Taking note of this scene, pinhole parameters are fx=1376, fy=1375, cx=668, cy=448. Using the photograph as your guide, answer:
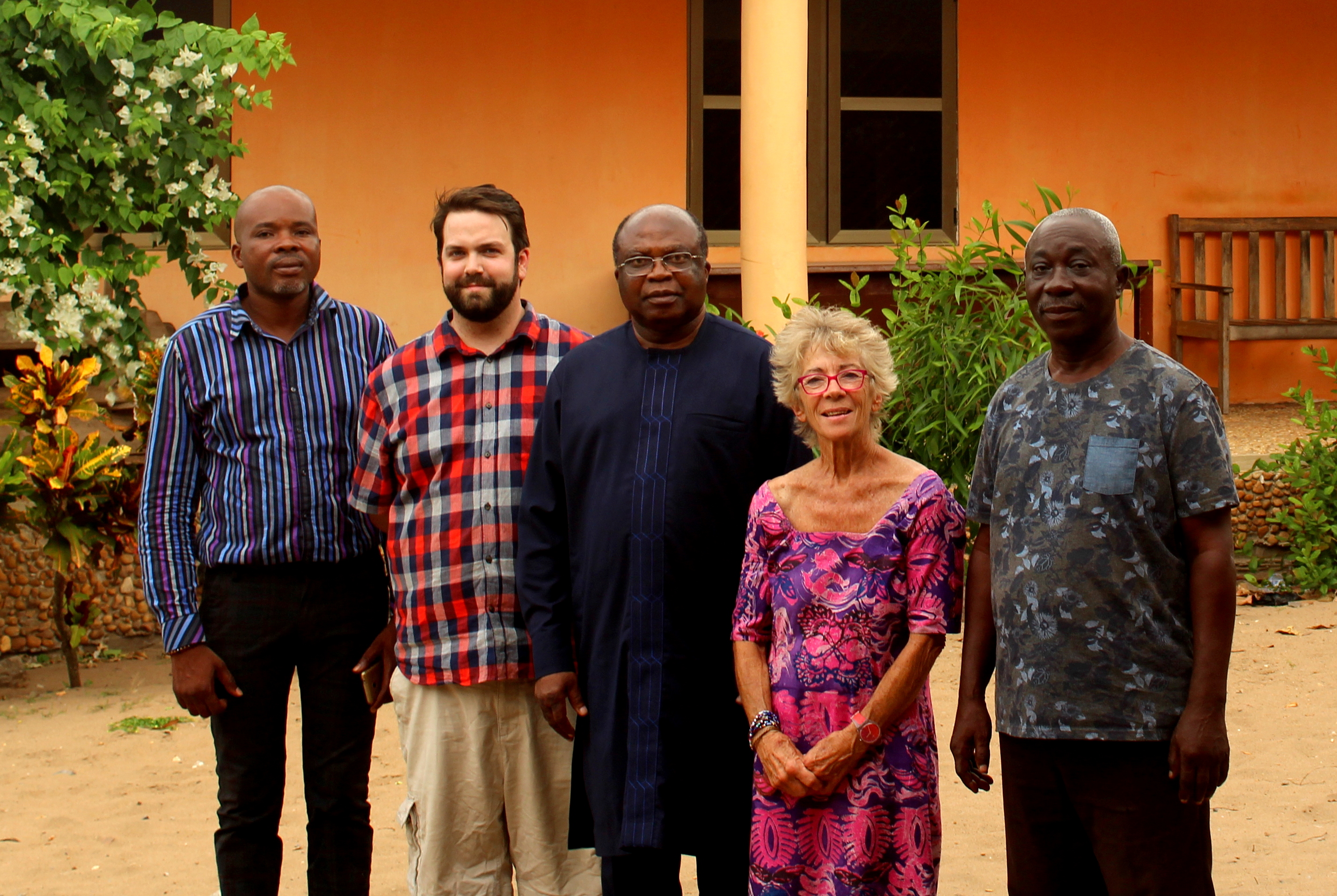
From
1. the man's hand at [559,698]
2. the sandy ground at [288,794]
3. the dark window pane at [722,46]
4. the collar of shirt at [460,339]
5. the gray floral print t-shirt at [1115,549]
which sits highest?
the dark window pane at [722,46]

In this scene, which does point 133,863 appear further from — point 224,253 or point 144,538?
point 224,253

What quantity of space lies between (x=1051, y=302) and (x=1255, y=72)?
714cm

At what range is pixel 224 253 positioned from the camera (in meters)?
7.47

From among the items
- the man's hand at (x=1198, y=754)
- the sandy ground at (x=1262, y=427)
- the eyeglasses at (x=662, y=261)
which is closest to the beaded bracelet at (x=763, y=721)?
the man's hand at (x=1198, y=754)

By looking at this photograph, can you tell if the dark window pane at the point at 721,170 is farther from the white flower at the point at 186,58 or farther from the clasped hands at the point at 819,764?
the clasped hands at the point at 819,764

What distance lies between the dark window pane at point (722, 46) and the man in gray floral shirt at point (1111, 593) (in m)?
5.89

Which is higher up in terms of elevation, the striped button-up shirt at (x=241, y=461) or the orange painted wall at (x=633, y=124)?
the orange painted wall at (x=633, y=124)

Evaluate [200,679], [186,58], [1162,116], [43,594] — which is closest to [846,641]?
[200,679]

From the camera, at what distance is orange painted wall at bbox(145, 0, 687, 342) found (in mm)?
7625

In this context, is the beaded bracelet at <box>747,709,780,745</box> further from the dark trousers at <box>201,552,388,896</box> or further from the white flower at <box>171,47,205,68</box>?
the white flower at <box>171,47,205,68</box>

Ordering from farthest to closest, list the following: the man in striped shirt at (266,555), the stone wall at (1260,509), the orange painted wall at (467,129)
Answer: the orange painted wall at (467,129) → the stone wall at (1260,509) → the man in striped shirt at (266,555)

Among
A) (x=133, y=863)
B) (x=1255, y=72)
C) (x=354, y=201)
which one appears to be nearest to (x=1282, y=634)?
(x=1255, y=72)

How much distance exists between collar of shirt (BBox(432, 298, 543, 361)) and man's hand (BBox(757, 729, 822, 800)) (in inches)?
41.4

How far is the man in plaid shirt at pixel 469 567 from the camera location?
2.96m
